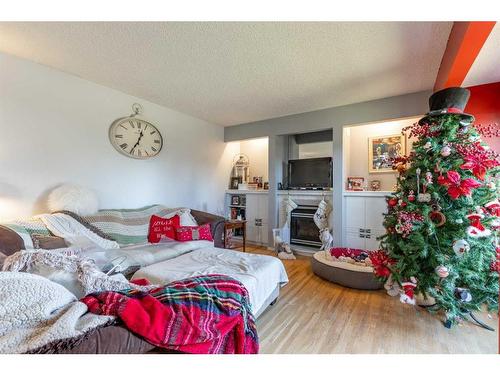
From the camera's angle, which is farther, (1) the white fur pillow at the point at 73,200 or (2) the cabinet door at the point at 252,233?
(2) the cabinet door at the point at 252,233

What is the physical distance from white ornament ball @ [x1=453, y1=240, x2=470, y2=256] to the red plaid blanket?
5.07ft

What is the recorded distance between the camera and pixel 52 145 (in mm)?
2418

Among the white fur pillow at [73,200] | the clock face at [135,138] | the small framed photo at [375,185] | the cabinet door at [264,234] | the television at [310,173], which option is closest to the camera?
the white fur pillow at [73,200]

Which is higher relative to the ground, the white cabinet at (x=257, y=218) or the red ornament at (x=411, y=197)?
the red ornament at (x=411, y=197)

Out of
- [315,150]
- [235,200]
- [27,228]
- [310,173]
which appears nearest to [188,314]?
[27,228]

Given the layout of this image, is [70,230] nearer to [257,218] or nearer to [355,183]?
[257,218]

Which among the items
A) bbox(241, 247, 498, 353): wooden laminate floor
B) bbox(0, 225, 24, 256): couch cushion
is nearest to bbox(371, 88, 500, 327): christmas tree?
bbox(241, 247, 498, 353): wooden laminate floor

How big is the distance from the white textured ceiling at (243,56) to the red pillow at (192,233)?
1.77 metres

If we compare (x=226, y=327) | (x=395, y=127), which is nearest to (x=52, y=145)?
(x=226, y=327)

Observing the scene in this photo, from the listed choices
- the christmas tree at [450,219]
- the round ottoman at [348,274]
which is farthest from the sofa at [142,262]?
the christmas tree at [450,219]

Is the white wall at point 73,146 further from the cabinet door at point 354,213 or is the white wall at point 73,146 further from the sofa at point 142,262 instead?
the cabinet door at point 354,213

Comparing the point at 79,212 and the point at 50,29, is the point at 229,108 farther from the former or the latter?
the point at 79,212

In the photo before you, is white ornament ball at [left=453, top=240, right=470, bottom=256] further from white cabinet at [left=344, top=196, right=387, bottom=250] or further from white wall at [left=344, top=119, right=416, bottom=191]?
white wall at [left=344, top=119, right=416, bottom=191]

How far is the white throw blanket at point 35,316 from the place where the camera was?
2.24 ft
